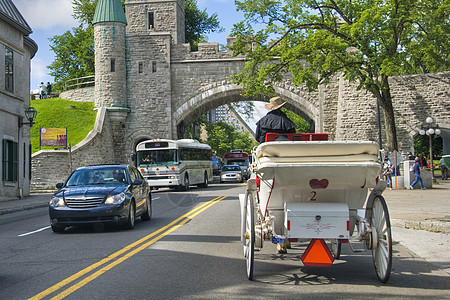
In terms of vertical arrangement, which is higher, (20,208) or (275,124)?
(275,124)

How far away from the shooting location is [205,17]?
6128cm

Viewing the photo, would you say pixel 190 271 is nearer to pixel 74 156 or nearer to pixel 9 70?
pixel 9 70

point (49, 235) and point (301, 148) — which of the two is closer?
point (301, 148)

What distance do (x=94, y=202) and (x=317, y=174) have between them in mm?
6346

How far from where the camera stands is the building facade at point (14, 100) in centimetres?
2428

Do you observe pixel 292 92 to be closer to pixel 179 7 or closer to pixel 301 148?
pixel 179 7

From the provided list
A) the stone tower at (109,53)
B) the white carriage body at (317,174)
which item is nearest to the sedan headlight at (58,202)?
the white carriage body at (317,174)

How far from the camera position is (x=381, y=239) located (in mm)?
6090

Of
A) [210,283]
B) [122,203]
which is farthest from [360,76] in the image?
[210,283]

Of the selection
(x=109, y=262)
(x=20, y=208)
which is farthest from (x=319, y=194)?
(x=20, y=208)

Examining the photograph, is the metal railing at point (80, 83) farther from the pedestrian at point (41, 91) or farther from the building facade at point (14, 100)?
the building facade at point (14, 100)

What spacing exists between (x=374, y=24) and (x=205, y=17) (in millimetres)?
38434

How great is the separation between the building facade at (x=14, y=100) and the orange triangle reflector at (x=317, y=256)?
20756 mm

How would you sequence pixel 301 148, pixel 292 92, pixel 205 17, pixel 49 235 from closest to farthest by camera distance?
pixel 301 148
pixel 49 235
pixel 292 92
pixel 205 17
